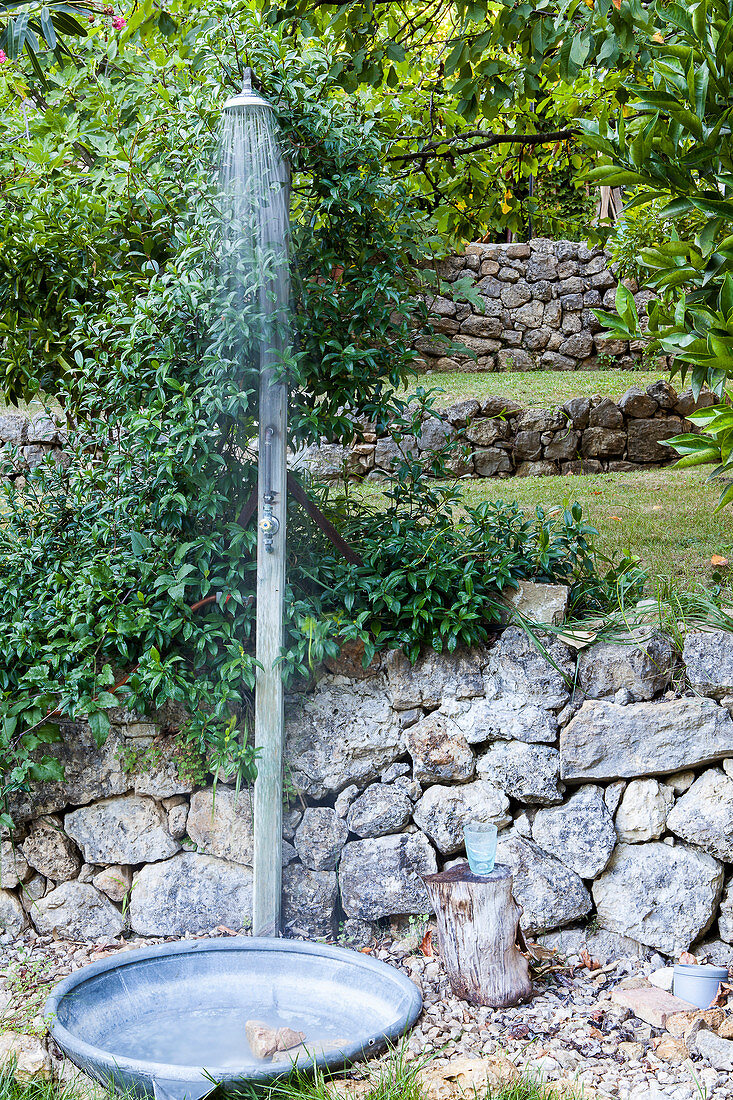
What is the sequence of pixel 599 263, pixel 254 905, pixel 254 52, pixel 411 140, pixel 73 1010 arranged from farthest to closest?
1. pixel 599 263
2. pixel 411 140
3. pixel 254 905
4. pixel 254 52
5. pixel 73 1010

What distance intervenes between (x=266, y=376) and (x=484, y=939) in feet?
6.75

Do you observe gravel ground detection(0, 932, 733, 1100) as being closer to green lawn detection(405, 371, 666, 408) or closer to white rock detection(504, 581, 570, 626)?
white rock detection(504, 581, 570, 626)

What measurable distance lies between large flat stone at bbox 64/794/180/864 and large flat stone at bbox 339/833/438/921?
0.71 m

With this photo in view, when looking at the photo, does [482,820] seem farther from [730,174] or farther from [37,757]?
[730,174]

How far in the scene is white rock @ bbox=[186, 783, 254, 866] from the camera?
3.34 metres

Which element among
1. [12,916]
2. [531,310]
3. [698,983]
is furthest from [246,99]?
Answer: [531,310]

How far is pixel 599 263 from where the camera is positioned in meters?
9.45

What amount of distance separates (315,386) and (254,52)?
115 cm

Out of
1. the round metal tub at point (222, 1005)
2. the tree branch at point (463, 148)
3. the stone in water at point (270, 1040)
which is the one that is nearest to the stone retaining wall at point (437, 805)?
the round metal tub at point (222, 1005)

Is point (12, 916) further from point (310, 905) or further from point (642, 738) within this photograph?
point (642, 738)

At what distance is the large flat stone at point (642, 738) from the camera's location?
3090 millimetres

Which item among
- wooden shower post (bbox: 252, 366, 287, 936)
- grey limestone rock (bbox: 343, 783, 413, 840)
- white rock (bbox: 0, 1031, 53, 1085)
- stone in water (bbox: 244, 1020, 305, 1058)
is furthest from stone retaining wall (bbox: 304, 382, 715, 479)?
white rock (bbox: 0, 1031, 53, 1085)

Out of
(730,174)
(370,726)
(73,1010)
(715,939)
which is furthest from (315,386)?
(715,939)

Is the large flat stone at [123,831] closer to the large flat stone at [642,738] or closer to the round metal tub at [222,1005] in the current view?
the round metal tub at [222,1005]
